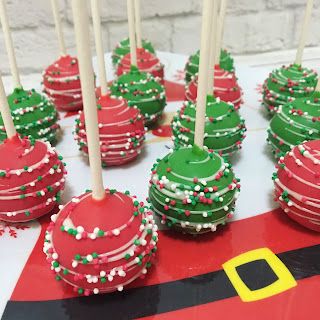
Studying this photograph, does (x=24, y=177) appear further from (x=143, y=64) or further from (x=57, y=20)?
(x=143, y=64)

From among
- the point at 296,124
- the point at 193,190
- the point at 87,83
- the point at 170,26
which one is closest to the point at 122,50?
the point at 170,26

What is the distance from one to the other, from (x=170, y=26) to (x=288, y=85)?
758 millimetres

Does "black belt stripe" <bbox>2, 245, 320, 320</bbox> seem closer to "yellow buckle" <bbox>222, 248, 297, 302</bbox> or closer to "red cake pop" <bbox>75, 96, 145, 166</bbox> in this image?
"yellow buckle" <bbox>222, 248, 297, 302</bbox>

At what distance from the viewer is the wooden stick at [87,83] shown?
548 mm

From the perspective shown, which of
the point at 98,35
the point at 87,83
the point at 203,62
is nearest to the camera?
the point at 87,83

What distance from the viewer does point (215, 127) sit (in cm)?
99

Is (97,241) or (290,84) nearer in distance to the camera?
(97,241)

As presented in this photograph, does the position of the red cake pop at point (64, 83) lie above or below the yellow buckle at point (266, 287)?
above

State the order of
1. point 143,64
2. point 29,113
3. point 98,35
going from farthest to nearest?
point 143,64 < point 29,113 < point 98,35

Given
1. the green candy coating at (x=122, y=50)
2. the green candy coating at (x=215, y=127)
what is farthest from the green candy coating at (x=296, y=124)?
the green candy coating at (x=122, y=50)

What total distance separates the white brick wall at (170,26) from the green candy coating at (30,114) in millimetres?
694

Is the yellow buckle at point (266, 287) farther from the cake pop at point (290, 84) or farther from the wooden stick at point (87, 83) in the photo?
the cake pop at point (290, 84)

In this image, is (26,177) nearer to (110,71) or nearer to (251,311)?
(251,311)

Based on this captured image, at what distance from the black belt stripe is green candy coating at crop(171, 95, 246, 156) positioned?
315mm
